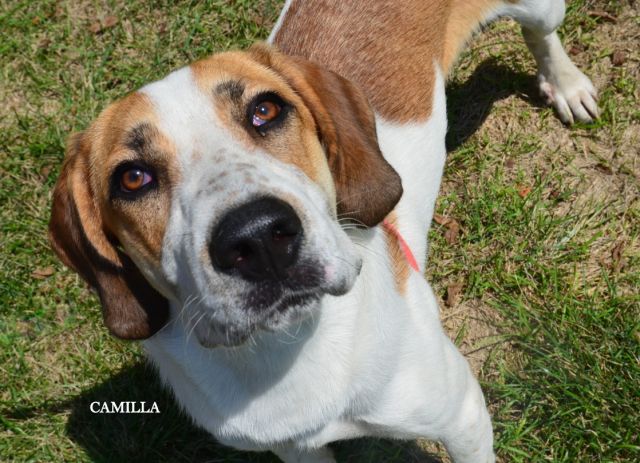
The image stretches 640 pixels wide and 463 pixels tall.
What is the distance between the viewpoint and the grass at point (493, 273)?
4277 millimetres

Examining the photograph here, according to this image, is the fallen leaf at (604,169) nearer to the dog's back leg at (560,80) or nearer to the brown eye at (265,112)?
the dog's back leg at (560,80)

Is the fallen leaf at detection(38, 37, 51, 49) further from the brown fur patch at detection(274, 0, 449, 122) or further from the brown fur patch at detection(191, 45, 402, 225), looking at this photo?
the brown fur patch at detection(191, 45, 402, 225)

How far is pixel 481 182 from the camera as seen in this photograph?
5.13 meters

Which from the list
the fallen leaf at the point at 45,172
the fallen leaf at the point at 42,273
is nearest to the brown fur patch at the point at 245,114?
the fallen leaf at the point at 42,273

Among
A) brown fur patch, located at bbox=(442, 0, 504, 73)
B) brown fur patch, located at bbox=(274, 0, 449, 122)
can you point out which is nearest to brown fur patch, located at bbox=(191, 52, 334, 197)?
brown fur patch, located at bbox=(274, 0, 449, 122)

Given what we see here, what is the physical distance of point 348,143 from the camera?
10.1ft

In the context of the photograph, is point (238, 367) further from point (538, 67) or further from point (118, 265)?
point (538, 67)

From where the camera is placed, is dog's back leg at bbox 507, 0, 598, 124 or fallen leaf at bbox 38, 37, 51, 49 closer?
dog's back leg at bbox 507, 0, 598, 124

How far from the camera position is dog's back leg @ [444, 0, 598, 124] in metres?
4.37

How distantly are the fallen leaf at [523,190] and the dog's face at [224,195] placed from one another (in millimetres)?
2103

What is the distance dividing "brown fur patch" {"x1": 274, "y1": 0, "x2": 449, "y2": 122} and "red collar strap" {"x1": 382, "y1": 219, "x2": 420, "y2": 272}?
615 mm

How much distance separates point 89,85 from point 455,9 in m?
3.04

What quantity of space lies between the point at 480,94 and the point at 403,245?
2219mm

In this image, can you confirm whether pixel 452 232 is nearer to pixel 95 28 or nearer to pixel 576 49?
pixel 576 49
